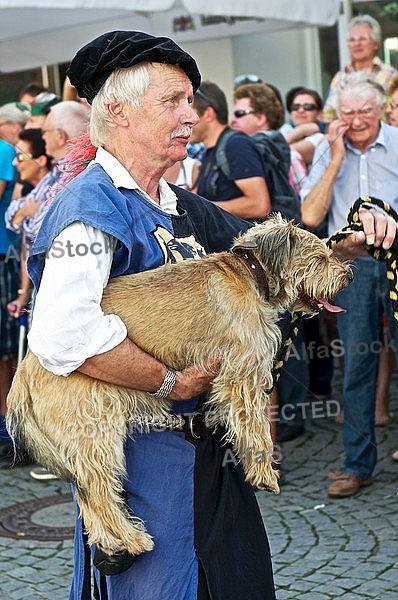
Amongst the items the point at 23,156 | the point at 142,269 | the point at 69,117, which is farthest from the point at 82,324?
the point at 23,156

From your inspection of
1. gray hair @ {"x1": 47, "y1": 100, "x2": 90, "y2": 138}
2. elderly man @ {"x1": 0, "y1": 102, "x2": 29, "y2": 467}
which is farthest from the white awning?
elderly man @ {"x1": 0, "y1": 102, "x2": 29, "y2": 467}

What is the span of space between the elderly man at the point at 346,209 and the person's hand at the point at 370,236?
2.96m

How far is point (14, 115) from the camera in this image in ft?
28.8

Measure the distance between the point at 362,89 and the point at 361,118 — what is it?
21cm

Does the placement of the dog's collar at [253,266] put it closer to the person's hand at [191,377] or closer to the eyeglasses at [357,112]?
the person's hand at [191,377]

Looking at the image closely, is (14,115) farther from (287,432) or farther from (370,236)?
(370,236)

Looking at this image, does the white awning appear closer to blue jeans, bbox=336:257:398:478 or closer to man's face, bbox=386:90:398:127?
man's face, bbox=386:90:398:127

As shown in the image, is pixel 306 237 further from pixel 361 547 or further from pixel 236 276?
pixel 361 547

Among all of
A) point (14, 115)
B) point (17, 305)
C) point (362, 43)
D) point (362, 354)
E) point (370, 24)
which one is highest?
point (370, 24)

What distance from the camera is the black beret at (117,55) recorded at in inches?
102

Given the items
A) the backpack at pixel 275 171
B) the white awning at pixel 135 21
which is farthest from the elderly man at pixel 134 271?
the white awning at pixel 135 21

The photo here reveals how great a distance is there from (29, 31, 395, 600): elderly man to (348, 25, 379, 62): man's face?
6.30 m

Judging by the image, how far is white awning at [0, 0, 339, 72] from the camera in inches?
323

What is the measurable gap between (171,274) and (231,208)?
400 cm
